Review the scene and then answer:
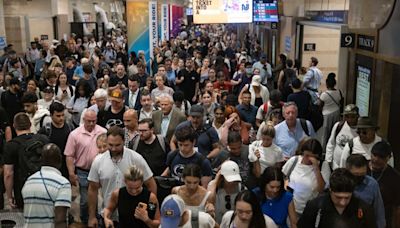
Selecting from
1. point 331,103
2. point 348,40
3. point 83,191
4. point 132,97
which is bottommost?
point 83,191

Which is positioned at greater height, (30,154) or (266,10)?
(266,10)

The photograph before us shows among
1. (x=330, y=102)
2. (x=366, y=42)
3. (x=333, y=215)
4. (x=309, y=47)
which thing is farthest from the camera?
(x=309, y=47)

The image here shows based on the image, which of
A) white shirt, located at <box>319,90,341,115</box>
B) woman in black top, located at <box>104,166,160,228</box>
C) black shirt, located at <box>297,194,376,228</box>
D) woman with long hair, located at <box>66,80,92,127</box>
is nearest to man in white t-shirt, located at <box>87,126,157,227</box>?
woman in black top, located at <box>104,166,160,228</box>

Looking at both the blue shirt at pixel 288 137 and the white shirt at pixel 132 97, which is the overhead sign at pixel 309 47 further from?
the blue shirt at pixel 288 137

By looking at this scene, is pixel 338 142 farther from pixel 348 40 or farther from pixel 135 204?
pixel 348 40

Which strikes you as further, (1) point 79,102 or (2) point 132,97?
(2) point 132,97

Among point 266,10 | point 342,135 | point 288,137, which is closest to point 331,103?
point 342,135

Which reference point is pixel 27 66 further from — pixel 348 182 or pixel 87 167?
pixel 348 182

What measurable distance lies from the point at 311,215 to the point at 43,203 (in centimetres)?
209

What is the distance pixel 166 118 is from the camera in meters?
6.75

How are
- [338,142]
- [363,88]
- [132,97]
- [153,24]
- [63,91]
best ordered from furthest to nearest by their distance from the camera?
[153,24], [63,91], [132,97], [363,88], [338,142]

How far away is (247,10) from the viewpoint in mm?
13367

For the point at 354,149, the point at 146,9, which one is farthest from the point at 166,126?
the point at 146,9

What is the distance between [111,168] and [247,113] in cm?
309
